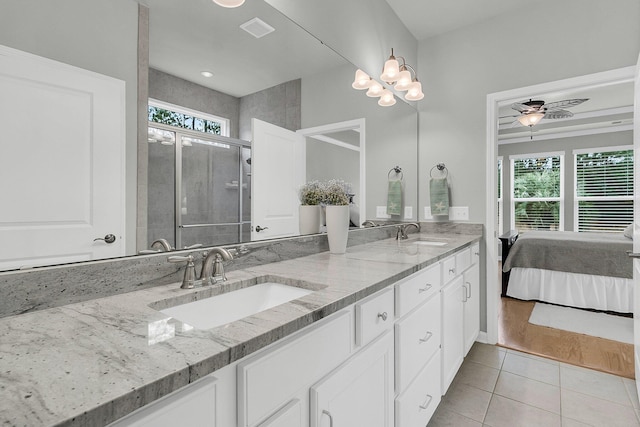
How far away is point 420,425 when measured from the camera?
146cm

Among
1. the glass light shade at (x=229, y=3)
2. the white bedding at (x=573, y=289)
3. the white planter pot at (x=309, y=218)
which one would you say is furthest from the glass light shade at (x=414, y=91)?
the white bedding at (x=573, y=289)

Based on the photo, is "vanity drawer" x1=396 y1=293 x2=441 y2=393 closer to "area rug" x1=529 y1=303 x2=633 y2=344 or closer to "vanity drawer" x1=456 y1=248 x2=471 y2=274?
"vanity drawer" x1=456 y1=248 x2=471 y2=274

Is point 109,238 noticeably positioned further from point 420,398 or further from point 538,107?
point 538,107

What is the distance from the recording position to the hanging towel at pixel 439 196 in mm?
2855

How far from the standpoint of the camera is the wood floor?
7.49 feet

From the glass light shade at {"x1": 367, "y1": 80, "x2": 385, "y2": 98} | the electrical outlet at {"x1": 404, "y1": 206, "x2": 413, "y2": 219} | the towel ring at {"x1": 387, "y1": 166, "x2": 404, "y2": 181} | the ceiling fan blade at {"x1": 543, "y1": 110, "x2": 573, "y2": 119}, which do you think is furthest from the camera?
the ceiling fan blade at {"x1": 543, "y1": 110, "x2": 573, "y2": 119}

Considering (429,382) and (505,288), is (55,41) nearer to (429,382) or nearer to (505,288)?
(429,382)

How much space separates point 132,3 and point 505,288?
428 cm

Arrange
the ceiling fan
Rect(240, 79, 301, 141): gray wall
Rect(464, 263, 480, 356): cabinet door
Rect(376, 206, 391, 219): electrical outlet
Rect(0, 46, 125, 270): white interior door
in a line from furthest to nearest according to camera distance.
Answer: the ceiling fan < Rect(376, 206, 391, 219): electrical outlet < Rect(464, 263, 480, 356): cabinet door < Rect(240, 79, 301, 141): gray wall < Rect(0, 46, 125, 270): white interior door

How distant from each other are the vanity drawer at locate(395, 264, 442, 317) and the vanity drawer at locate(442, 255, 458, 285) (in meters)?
0.07

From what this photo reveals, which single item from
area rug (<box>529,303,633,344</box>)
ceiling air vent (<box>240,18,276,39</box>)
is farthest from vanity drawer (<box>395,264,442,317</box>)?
area rug (<box>529,303,633,344</box>)

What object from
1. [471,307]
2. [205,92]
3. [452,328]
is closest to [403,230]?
[471,307]

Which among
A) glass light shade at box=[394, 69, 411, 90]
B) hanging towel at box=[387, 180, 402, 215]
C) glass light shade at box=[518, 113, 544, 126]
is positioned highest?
glass light shade at box=[518, 113, 544, 126]

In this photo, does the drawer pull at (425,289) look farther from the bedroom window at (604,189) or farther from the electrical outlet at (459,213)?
the bedroom window at (604,189)
